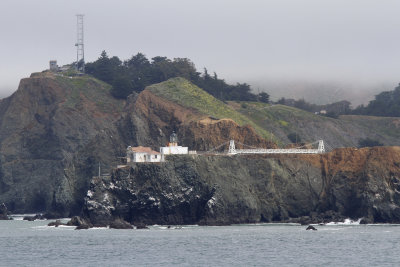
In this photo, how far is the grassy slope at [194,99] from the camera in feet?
533

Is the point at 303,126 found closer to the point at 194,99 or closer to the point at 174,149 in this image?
the point at 194,99

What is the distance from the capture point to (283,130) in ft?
616

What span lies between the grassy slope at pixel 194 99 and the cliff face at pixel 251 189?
A: 2435cm

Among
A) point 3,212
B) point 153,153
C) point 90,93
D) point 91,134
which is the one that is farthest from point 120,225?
point 90,93

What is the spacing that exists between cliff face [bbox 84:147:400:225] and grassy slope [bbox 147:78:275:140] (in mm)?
24353

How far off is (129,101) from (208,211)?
49934 millimetres

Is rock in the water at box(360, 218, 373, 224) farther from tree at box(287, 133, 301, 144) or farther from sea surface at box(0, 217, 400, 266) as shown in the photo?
tree at box(287, 133, 301, 144)

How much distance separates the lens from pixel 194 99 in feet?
546

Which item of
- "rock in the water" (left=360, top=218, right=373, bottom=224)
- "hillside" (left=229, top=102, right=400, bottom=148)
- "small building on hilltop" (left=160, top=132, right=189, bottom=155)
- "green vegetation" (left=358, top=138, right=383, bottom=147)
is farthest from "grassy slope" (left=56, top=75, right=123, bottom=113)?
"rock in the water" (left=360, top=218, right=373, bottom=224)

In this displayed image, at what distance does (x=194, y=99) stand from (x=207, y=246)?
6811 centimetres

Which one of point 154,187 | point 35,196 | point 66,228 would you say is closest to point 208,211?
point 154,187

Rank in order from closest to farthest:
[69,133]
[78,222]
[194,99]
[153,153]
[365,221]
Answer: [78,222] < [365,221] < [153,153] < [194,99] < [69,133]

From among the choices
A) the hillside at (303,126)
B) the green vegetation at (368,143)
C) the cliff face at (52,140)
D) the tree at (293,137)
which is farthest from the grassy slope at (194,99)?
the green vegetation at (368,143)

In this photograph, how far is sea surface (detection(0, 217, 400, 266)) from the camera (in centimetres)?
9012
